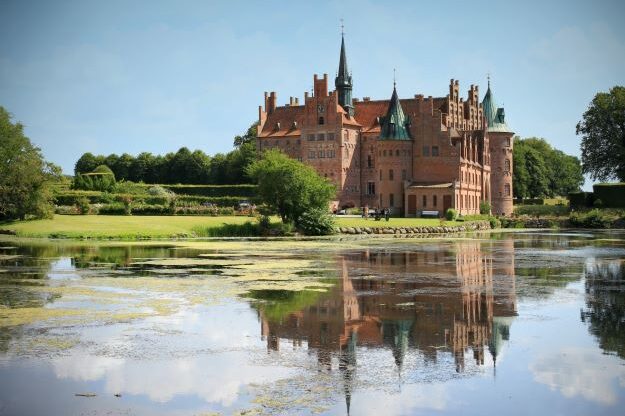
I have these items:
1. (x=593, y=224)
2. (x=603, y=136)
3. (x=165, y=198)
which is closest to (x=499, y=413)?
(x=165, y=198)

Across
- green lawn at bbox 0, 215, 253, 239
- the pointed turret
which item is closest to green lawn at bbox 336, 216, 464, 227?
green lawn at bbox 0, 215, 253, 239

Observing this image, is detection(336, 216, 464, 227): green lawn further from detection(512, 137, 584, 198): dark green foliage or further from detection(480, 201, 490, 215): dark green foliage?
detection(512, 137, 584, 198): dark green foliage

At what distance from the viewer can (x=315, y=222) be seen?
2319 inches

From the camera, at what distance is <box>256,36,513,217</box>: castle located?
9312cm

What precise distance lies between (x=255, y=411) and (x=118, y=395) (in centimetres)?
209

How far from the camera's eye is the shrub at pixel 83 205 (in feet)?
209

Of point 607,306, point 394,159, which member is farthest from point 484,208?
point 607,306

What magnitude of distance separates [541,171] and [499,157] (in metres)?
20.7

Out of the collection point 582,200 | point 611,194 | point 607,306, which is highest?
point 611,194

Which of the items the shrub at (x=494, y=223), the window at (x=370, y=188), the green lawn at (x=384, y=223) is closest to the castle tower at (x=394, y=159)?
the window at (x=370, y=188)

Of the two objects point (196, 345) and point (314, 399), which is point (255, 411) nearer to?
point (314, 399)

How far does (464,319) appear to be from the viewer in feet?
56.0

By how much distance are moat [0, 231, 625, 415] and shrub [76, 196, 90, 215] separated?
36.7m

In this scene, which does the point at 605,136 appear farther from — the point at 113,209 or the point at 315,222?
the point at 113,209
